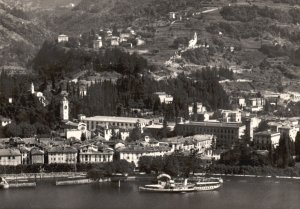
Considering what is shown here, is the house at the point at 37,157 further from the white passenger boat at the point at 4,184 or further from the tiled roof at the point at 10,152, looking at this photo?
the white passenger boat at the point at 4,184

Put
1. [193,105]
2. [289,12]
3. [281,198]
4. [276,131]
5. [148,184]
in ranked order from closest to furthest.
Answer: [281,198]
[148,184]
[276,131]
[193,105]
[289,12]

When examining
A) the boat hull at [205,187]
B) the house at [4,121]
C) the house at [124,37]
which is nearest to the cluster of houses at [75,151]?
the house at [4,121]

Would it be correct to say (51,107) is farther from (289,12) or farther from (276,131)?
(289,12)

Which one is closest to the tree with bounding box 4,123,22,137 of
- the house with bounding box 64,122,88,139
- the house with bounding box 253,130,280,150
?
the house with bounding box 64,122,88,139

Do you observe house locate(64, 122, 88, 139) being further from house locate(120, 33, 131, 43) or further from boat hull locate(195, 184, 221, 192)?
house locate(120, 33, 131, 43)

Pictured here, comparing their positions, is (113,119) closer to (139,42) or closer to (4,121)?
(4,121)

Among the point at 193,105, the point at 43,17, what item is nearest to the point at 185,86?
the point at 193,105
